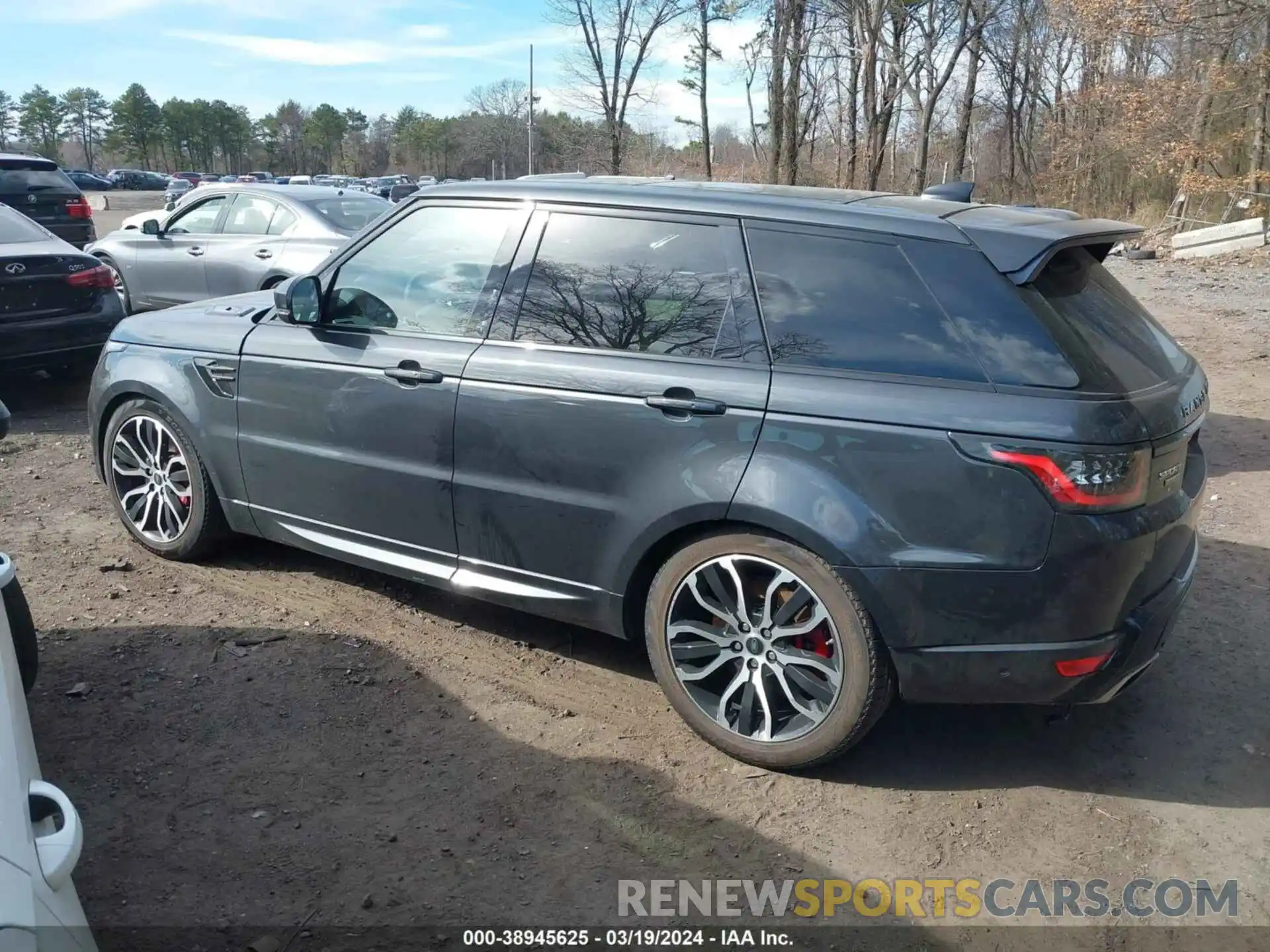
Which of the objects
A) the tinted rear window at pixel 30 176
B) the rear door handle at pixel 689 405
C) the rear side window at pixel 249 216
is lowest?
the rear door handle at pixel 689 405

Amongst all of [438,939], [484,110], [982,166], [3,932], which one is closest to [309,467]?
[438,939]

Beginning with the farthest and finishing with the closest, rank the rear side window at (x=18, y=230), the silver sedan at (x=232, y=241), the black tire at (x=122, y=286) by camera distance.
→ the black tire at (x=122, y=286) → the silver sedan at (x=232, y=241) → the rear side window at (x=18, y=230)

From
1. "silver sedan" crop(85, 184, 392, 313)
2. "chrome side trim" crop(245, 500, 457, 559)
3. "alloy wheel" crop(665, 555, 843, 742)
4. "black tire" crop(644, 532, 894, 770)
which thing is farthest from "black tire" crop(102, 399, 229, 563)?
"silver sedan" crop(85, 184, 392, 313)

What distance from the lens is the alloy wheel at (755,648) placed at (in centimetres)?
326

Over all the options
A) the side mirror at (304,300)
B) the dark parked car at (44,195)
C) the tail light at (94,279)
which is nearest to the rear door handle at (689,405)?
the side mirror at (304,300)

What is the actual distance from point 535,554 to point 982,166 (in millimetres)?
51100

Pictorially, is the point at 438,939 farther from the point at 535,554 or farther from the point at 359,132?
the point at 359,132

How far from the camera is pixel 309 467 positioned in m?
4.28

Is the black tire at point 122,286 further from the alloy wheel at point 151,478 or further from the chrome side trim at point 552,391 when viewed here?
the chrome side trim at point 552,391

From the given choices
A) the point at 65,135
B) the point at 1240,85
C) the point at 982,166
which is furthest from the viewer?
the point at 65,135

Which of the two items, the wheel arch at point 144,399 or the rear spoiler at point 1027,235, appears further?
the wheel arch at point 144,399

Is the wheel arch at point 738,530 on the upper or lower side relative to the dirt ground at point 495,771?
upper

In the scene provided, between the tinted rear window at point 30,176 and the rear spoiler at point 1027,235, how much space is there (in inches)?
492

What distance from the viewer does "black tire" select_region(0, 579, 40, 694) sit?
9.35 feet
